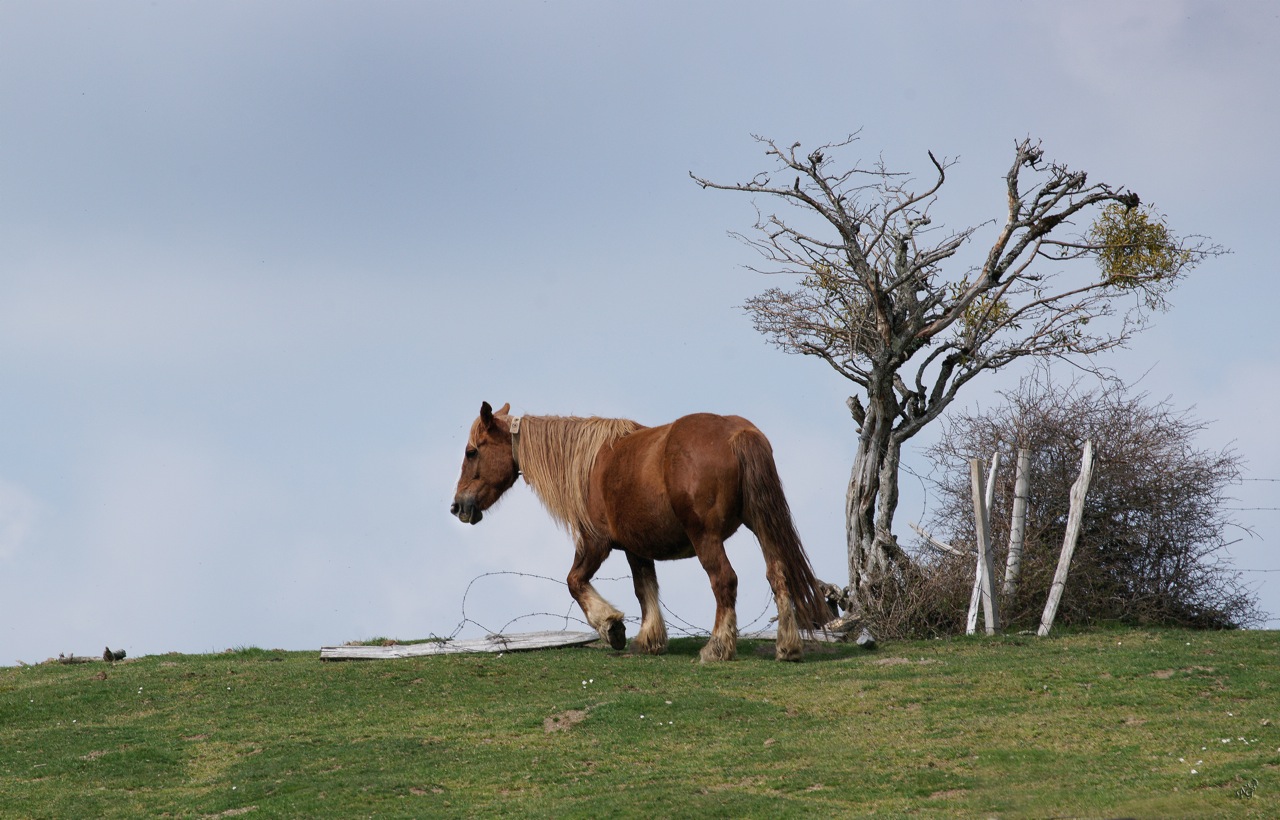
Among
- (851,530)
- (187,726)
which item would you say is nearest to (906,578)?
(851,530)

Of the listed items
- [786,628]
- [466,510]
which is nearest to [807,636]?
[786,628]

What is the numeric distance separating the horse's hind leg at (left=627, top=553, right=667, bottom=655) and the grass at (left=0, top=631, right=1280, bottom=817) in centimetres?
36

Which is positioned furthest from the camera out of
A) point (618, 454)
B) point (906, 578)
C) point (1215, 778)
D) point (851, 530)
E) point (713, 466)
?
point (851, 530)

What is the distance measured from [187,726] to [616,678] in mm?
4228

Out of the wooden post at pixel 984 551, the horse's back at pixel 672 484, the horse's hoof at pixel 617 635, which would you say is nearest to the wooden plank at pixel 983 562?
the wooden post at pixel 984 551

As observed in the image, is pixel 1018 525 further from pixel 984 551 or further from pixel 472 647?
pixel 472 647

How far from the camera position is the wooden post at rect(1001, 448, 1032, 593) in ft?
51.0

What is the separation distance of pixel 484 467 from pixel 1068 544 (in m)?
7.10

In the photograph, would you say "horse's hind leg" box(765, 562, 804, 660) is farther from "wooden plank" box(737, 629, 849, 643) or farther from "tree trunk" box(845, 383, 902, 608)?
"tree trunk" box(845, 383, 902, 608)

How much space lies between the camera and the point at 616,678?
13.0 meters

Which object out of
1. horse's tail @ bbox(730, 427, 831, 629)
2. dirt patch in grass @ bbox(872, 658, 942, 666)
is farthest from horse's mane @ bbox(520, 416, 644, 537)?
dirt patch in grass @ bbox(872, 658, 942, 666)

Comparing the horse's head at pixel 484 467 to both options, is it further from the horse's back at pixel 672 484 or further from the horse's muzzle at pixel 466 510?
the horse's back at pixel 672 484

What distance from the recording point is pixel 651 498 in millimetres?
13828

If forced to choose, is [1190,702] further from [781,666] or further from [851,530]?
[851,530]
